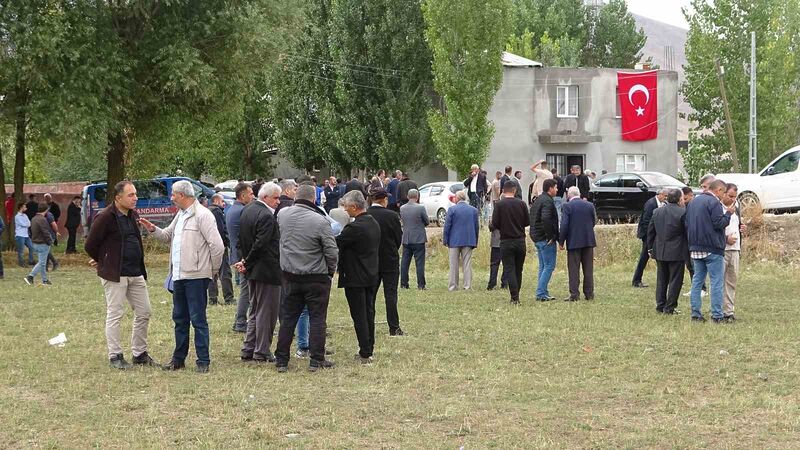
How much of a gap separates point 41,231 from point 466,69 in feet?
88.3

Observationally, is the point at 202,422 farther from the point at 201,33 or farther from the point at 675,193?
the point at 201,33

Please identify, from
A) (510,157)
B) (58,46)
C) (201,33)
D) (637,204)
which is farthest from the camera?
(510,157)

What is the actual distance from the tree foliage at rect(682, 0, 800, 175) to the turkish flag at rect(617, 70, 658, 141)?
561cm

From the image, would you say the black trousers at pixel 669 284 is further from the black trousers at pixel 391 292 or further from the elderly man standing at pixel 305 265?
the elderly man standing at pixel 305 265

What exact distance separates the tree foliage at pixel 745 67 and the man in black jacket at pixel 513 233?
37.2m

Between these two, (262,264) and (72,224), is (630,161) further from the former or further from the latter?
(262,264)

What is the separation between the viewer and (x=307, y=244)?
1138 cm

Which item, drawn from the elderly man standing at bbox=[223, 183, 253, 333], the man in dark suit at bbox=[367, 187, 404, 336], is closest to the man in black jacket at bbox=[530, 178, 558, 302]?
the man in dark suit at bbox=[367, 187, 404, 336]

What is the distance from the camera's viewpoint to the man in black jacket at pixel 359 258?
39.5ft

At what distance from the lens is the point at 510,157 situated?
161 ft

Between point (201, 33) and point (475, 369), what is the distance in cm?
1867

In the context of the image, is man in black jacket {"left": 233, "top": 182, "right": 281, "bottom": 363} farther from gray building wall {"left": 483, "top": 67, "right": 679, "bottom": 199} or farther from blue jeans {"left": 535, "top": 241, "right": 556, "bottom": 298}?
gray building wall {"left": 483, "top": 67, "right": 679, "bottom": 199}

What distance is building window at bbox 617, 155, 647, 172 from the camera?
165 ft

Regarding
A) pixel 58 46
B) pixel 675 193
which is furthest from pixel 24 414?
pixel 58 46
